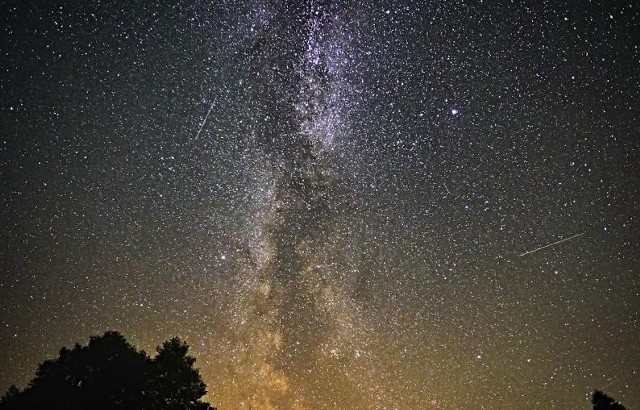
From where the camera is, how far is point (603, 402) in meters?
14.5

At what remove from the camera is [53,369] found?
1105 centimetres

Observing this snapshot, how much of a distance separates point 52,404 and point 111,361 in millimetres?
1496

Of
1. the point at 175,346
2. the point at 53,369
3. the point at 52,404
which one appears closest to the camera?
the point at 52,404

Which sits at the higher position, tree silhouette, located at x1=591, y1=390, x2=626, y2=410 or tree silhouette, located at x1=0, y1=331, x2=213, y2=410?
tree silhouette, located at x1=0, y1=331, x2=213, y2=410

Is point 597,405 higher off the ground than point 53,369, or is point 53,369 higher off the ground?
point 53,369

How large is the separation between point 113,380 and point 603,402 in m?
15.1

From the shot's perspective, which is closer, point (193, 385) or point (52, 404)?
point (52, 404)

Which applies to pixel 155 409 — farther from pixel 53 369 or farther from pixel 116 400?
pixel 53 369

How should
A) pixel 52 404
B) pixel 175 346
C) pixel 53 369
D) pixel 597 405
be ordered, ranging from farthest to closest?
pixel 597 405 → pixel 175 346 → pixel 53 369 → pixel 52 404

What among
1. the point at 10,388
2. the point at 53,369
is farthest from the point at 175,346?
the point at 10,388

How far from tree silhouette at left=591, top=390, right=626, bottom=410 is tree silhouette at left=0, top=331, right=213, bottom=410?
12575 millimetres

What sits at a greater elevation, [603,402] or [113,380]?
[113,380]

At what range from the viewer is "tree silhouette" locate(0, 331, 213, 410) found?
1049 centimetres

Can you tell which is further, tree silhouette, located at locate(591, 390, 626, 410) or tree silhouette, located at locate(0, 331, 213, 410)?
tree silhouette, located at locate(591, 390, 626, 410)
